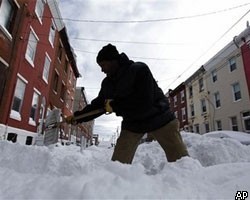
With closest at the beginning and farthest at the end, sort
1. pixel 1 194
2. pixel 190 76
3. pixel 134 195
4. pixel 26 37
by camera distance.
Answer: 1. pixel 134 195
2. pixel 1 194
3. pixel 26 37
4. pixel 190 76

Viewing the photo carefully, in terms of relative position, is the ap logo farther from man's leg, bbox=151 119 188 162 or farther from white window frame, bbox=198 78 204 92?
white window frame, bbox=198 78 204 92

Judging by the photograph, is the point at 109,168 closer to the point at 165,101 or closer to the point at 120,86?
the point at 120,86

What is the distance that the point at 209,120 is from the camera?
2209 cm

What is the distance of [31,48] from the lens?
11500 millimetres

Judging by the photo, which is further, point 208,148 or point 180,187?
point 208,148

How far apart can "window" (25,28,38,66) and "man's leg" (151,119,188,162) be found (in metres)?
9.61

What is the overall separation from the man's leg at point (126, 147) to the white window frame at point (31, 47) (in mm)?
9319

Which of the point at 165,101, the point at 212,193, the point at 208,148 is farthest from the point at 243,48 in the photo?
the point at 212,193

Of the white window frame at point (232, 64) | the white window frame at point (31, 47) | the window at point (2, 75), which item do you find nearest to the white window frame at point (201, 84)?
the white window frame at point (232, 64)

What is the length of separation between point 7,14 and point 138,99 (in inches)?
345

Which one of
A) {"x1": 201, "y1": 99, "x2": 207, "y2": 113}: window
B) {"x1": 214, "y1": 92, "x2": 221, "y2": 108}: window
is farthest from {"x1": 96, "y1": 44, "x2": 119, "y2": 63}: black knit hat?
{"x1": 201, "y1": 99, "x2": 207, "y2": 113}: window

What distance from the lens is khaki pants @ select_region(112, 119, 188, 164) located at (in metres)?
2.80

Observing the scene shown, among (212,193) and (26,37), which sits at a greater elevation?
(26,37)

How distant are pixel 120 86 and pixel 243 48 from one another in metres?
17.9
